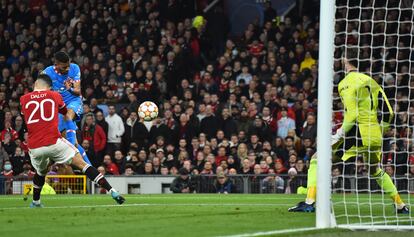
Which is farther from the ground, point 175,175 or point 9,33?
point 9,33

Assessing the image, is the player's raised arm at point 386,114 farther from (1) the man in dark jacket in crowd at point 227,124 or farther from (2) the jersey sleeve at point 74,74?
(1) the man in dark jacket in crowd at point 227,124

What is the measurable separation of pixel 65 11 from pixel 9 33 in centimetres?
174

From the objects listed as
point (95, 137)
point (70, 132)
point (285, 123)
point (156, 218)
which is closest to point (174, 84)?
point (95, 137)

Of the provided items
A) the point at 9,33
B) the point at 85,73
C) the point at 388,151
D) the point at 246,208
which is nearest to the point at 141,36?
the point at 85,73

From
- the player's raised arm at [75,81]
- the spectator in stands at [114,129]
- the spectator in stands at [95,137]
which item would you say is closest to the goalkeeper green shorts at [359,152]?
the player's raised arm at [75,81]

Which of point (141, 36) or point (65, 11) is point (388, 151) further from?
point (65, 11)

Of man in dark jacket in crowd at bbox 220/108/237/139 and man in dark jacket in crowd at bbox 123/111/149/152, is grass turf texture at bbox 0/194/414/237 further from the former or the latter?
man in dark jacket in crowd at bbox 123/111/149/152

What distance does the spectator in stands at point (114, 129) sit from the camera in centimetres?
2439

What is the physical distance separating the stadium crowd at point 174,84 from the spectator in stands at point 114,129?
0.08ft

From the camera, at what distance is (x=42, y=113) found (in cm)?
1345

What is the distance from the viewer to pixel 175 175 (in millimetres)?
21844

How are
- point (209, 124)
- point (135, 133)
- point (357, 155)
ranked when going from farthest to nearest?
point (135, 133)
point (209, 124)
point (357, 155)

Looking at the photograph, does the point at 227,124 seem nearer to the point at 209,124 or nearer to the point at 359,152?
the point at 209,124

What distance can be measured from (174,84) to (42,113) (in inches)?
520
